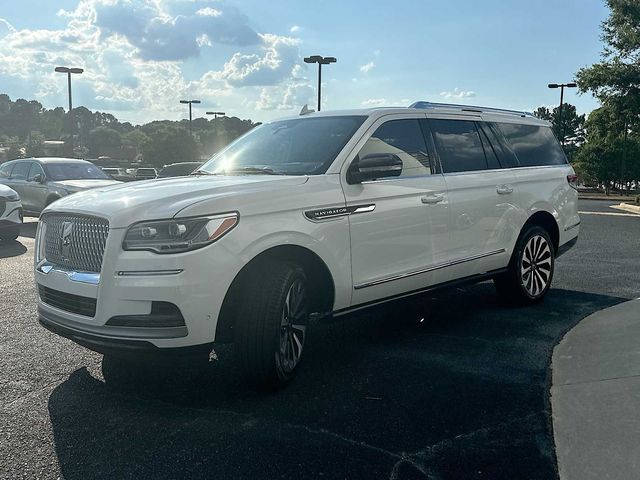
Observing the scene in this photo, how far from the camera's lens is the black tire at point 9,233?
11.0 m

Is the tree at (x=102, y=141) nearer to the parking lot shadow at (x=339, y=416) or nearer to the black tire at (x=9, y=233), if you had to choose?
the black tire at (x=9, y=233)

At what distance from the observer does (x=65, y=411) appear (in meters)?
3.66

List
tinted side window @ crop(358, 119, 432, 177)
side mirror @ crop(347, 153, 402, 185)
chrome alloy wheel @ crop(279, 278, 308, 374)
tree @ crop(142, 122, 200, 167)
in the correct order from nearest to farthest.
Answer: chrome alloy wheel @ crop(279, 278, 308, 374)
side mirror @ crop(347, 153, 402, 185)
tinted side window @ crop(358, 119, 432, 177)
tree @ crop(142, 122, 200, 167)

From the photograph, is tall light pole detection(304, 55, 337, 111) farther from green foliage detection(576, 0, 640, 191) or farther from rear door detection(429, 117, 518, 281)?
rear door detection(429, 117, 518, 281)

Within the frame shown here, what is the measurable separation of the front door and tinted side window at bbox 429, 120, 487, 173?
0.63 feet

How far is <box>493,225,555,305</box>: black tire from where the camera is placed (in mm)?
6059

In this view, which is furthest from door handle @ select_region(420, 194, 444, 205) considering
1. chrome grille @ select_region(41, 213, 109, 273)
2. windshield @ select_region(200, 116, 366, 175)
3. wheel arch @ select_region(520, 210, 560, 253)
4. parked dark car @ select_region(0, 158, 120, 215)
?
parked dark car @ select_region(0, 158, 120, 215)

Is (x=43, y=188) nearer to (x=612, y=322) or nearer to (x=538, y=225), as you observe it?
(x=538, y=225)

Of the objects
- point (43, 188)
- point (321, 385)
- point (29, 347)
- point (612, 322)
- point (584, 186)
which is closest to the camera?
point (321, 385)

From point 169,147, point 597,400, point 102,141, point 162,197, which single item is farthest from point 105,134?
point 597,400

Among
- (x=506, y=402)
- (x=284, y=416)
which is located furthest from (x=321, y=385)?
(x=506, y=402)

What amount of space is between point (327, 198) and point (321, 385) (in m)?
1.29

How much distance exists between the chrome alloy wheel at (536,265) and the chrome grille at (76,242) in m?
4.19

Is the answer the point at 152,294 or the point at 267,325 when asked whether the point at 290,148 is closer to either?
the point at 267,325
